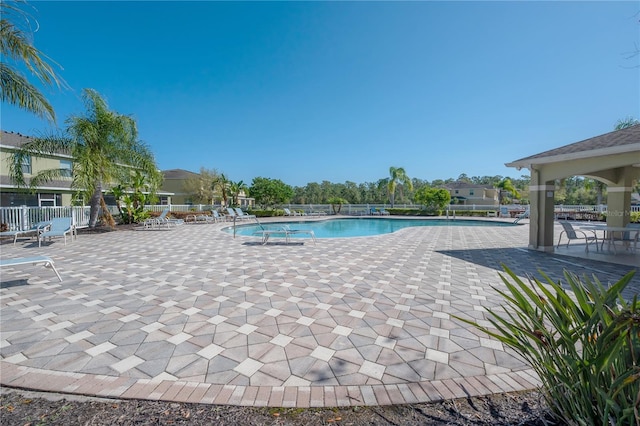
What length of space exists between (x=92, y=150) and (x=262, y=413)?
14.8 meters

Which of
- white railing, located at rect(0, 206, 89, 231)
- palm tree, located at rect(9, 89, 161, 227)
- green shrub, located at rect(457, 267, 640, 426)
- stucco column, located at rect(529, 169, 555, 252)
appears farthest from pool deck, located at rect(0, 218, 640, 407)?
white railing, located at rect(0, 206, 89, 231)

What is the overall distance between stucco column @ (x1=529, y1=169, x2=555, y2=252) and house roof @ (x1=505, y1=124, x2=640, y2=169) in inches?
20.1

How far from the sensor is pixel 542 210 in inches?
325

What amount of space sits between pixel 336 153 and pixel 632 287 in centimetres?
3042

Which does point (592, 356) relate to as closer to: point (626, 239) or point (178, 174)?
point (626, 239)

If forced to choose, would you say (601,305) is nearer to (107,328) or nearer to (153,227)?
(107,328)

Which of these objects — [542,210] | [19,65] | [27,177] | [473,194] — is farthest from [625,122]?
[27,177]

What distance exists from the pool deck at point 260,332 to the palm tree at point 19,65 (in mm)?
4003

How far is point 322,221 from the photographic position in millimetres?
23469

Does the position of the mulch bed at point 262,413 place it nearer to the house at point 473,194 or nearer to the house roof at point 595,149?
the house roof at point 595,149

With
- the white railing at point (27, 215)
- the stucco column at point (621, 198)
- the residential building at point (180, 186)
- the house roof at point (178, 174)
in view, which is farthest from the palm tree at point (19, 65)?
the house roof at point (178, 174)

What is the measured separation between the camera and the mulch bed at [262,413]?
1798 mm

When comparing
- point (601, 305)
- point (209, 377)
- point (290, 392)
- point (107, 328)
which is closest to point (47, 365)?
point (107, 328)

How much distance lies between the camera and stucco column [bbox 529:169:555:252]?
8.19 m
